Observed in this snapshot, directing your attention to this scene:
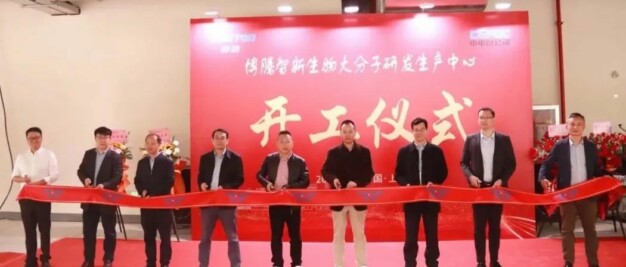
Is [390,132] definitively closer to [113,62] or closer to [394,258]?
[394,258]

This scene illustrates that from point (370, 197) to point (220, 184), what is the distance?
1226mm

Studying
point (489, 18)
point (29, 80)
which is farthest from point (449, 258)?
point (29, 80)

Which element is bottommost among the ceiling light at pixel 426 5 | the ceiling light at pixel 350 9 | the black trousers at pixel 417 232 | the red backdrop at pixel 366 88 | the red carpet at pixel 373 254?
the red carpet at pixel 373 254

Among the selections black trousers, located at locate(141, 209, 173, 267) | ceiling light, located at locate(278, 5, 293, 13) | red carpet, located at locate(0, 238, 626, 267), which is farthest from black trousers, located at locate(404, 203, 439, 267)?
ceiling light, located at locate(278, 5, 293, 13)

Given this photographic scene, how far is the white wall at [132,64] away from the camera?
6.85m

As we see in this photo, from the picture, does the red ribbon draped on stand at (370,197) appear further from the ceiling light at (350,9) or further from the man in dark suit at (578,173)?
the ceiling light at (350,9)

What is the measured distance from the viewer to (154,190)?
4418 mm

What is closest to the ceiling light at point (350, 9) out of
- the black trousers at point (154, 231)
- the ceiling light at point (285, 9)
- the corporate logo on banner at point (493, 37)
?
the ceiling light at point (285, 9)

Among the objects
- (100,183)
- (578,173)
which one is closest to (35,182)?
(100,183)

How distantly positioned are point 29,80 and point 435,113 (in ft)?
18.1

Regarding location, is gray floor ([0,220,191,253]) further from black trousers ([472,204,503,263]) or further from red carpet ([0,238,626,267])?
black trousers ([472,204,503,263])

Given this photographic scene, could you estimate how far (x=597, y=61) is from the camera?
6.84 metres

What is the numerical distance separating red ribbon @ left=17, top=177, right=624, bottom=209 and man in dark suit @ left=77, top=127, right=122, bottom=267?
18 cm

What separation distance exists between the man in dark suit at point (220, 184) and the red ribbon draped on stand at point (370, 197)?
12 cm
